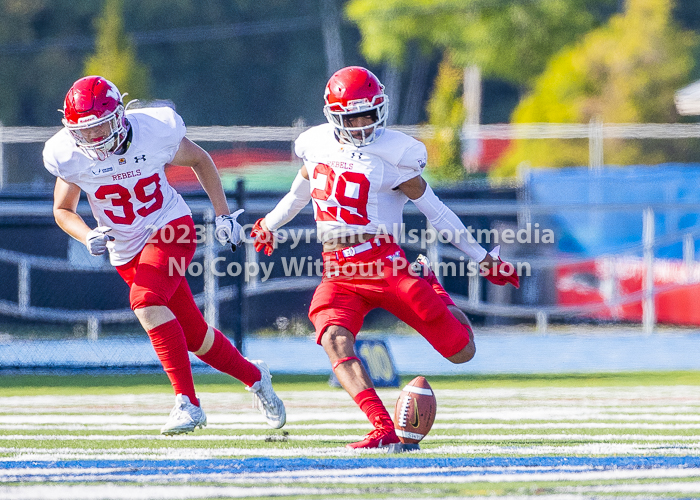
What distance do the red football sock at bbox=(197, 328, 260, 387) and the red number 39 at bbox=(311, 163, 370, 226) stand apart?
34.7 inches

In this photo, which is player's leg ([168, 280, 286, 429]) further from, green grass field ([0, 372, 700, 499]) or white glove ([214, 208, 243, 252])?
white glove ([214, 208, 243, 252])

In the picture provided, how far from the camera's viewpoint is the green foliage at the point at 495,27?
3161 centimetres

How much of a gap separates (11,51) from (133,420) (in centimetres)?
3341

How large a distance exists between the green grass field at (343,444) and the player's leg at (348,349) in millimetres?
177

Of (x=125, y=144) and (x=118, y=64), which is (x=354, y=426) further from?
(x=118, y=64)

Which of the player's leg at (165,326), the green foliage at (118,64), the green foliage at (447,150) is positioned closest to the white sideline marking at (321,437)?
the player's leg at (165,326)

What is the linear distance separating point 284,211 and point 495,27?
26.6 metres

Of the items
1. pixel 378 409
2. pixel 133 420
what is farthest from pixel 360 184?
→ pixel 133 420

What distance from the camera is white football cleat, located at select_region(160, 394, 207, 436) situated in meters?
5.54

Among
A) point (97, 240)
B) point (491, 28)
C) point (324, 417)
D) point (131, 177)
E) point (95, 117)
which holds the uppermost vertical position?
point (491, 28)

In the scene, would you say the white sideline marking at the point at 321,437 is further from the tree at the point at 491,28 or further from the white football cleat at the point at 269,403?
the tree at the point at 491,28

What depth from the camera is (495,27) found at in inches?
1244

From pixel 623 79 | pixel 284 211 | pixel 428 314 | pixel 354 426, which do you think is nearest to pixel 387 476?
pixel 428 314

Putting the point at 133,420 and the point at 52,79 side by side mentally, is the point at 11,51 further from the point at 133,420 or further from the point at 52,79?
the point at 133,420
